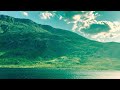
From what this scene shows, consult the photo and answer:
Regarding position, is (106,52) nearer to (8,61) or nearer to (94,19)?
(94,19)

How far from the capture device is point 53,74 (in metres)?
7.23

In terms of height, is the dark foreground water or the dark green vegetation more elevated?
the dark green vegetation

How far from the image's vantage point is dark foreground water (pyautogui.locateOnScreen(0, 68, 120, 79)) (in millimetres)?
7156

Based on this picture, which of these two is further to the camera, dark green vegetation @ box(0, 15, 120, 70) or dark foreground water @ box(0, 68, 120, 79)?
dark green vegetation @ box(0, 15, 120, 70)

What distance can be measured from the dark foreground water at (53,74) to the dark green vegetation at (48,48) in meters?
0.14

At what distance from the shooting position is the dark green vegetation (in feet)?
24.4

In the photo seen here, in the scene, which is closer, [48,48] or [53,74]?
[53,74]

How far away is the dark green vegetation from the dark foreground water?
0.14 meters

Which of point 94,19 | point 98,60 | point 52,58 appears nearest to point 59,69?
point 52,58

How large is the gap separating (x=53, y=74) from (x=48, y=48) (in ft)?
2.23

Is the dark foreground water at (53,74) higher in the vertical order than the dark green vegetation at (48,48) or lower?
lower

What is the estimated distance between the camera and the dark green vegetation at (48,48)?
293 inches

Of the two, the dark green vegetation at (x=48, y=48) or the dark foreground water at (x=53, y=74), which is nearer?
the dark foreground water at (x=53, y=74)
